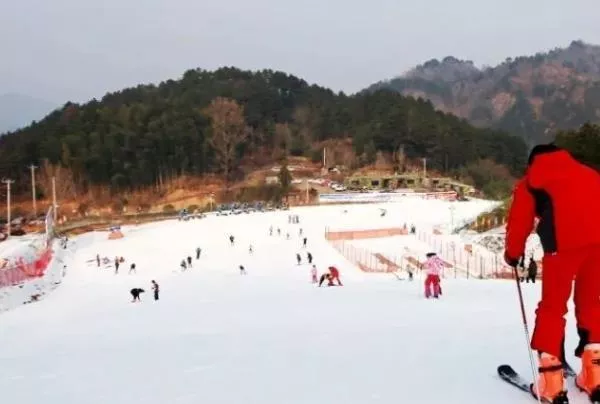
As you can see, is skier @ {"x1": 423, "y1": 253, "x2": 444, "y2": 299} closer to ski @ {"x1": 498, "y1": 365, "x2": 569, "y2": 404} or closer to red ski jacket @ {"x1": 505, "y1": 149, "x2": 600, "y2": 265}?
ski @ {"x1": 498, "y1": 365, "x2": 569, "y2": 404}

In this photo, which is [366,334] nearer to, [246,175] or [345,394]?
[345,394]

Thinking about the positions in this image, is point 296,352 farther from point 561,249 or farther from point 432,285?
point 432,285

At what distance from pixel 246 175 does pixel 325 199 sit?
2874 cm

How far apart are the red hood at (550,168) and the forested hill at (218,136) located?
8416 centimetres

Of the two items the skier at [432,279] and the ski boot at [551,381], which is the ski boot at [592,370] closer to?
the ski boot at [551,381]

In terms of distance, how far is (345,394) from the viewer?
4.22 metres

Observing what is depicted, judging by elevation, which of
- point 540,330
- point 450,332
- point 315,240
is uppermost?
point 540,330

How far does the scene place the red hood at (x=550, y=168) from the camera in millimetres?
3707

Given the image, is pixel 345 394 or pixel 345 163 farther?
pixel 345 163

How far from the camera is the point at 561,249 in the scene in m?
3.67

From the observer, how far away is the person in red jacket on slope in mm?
3635

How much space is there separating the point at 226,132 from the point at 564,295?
88.3m

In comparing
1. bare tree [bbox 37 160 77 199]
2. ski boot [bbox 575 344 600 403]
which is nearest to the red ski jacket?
ski boot [bbox 575 344 600 403]

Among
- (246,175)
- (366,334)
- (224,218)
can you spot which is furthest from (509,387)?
(246,175)
